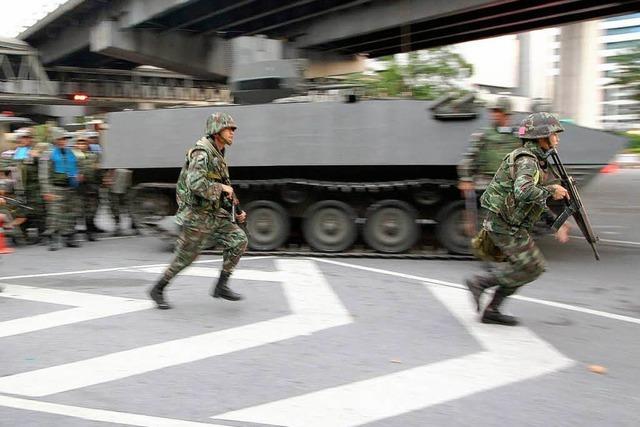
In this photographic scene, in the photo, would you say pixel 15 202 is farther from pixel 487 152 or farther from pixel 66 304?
pixel 487 152

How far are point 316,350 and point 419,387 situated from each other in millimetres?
984

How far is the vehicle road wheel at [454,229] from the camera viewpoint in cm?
872

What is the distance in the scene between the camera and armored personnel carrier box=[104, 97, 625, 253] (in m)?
8.53

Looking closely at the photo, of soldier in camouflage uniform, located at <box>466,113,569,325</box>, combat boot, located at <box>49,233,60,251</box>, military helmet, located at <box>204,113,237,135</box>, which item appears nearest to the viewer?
soldier in camouflage uniform, located at <box>466,113,569,325</box>

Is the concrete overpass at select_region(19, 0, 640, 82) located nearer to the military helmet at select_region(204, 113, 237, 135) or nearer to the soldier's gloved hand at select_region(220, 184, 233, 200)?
the military helmet at select_region(204, 113, 237, 135)

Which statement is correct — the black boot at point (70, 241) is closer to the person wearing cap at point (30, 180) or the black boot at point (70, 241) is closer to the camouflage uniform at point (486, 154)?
the person wearing cap at point (30, 180)

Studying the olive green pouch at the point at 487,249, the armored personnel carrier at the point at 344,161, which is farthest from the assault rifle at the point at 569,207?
the armored personnel carrier at the point at 344,161

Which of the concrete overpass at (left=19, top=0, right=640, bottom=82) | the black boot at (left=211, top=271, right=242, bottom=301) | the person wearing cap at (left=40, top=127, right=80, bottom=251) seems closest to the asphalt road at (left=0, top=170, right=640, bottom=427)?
the black boot at (left=211, top=271, right=242, bottom=301)

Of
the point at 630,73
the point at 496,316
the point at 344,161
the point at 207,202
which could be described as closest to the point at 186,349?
the point at 207,202

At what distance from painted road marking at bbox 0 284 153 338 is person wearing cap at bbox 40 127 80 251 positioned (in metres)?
2.53

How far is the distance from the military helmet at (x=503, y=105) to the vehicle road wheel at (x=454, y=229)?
126 centimetres

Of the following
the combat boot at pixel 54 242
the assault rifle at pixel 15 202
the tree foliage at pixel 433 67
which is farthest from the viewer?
the tree foliage at pixel 433 67

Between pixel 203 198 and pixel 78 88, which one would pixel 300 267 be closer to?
pixel 203 198

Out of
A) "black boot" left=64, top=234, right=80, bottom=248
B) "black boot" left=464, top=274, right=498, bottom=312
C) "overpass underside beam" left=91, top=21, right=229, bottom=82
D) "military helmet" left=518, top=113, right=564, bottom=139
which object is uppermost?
"overpass underside beam" left=91, top=21, right=229, bottom=82
